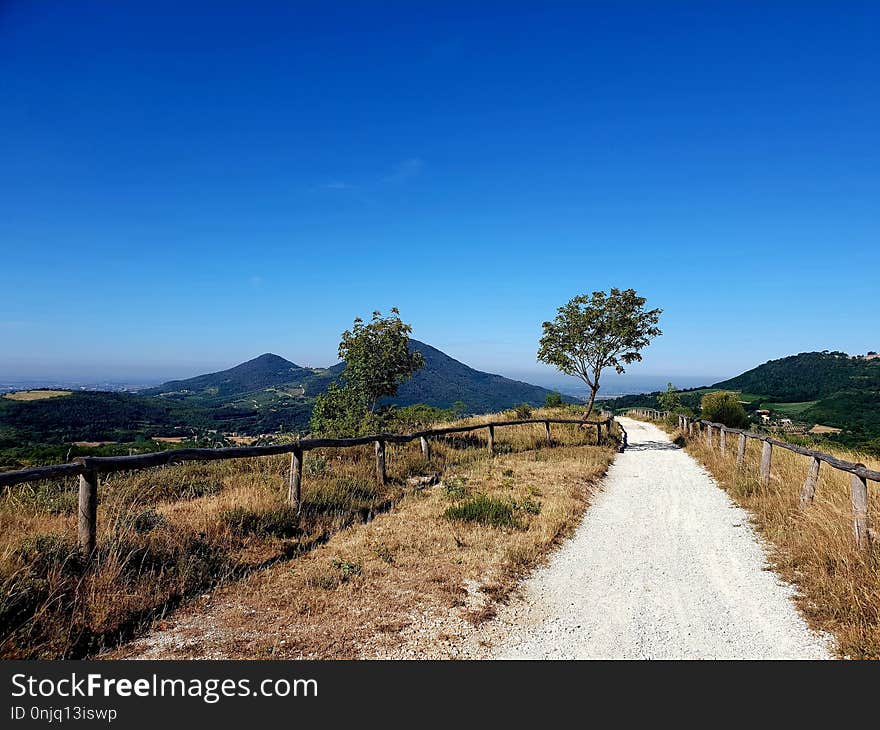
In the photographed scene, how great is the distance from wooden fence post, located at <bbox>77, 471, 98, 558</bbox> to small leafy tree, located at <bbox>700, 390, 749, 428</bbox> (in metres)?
31.2

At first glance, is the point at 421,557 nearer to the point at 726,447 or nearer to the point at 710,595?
the point at 710,595

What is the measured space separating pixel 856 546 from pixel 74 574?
1053 centimetres

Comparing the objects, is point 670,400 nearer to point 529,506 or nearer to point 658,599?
point 529,506

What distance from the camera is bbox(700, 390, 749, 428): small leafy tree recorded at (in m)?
28.8

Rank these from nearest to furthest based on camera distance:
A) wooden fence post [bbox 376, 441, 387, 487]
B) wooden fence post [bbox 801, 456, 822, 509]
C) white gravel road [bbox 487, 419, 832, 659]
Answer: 1. white gravel road [bbox 487, 419, 832, 659]
2. wooden fence post [bbox 801, 456, 822, 509]
3. wooden fence post [bbox 376, 441, 387, 487]

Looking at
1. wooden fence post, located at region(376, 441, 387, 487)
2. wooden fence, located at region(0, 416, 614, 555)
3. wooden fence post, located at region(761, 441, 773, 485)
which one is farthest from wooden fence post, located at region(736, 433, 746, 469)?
wooden fence, located at region(0, 416, 614, 555)

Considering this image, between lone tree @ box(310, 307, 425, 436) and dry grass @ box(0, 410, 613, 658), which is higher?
lone tree @ box(310, 307, 425, 436)

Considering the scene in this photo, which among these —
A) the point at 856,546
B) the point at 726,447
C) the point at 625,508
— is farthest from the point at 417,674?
the point at 726,447

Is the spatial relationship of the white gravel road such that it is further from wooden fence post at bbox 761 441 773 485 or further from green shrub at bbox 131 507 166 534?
green shrub at bbox 131 507 166 534

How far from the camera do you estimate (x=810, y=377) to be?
3017 inches

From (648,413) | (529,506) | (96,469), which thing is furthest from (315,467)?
(648,413)

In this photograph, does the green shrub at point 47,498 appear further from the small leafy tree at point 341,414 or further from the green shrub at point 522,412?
the green shrub at point 522,412

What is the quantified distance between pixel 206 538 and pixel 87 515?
172 cm

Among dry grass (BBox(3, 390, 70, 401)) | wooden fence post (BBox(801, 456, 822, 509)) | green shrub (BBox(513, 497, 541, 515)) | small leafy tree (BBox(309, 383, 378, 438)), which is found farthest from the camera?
dry grass (BBox(3, 390, 70, 401))
